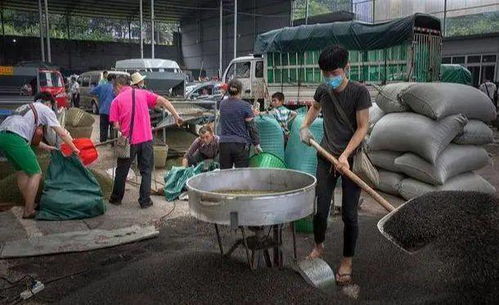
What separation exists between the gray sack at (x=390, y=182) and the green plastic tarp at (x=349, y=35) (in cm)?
405

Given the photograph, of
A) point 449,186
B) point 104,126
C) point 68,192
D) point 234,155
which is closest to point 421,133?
point 449,186

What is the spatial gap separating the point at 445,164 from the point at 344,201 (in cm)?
253

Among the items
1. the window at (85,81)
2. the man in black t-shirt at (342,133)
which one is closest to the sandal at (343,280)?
the man in black t-shirt at (342,133)

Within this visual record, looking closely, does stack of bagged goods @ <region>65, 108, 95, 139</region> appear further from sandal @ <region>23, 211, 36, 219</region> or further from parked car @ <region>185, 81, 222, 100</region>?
parked car @ <region>185, 81, 222, 100</region>

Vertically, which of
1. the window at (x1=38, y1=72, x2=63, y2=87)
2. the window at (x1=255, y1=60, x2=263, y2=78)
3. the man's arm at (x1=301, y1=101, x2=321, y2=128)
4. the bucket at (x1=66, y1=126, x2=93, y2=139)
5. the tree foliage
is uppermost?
the tree foliage

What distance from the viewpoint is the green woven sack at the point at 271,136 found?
221 inches

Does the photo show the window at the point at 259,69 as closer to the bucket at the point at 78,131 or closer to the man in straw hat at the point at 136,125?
the bucket at the point at 78,131

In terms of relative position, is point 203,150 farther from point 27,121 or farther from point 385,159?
point 385,159

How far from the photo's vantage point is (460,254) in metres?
2.38

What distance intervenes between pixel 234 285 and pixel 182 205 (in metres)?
2.78

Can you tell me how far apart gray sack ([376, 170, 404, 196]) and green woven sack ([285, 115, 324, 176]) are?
1.01 m

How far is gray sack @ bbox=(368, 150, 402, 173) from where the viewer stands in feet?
18.0

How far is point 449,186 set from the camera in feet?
16.6

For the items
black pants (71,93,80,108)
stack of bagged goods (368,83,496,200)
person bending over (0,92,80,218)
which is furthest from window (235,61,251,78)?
person bending over (0,92,80,218)
